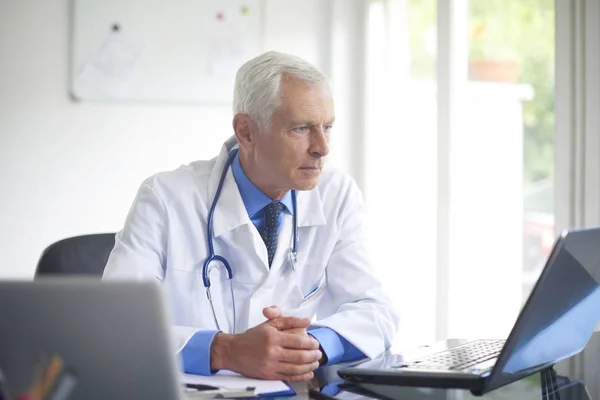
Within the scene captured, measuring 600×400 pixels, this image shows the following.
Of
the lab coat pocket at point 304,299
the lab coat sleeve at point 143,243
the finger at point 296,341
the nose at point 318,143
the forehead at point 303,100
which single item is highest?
the forehead at point 303,100

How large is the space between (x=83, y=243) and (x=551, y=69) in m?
1.48

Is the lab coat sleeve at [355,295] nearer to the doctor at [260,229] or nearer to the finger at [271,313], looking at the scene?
the doctor at [260,229]

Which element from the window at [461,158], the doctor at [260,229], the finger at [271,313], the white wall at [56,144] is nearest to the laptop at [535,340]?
the finger at [271,313]

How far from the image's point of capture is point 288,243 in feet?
5.48

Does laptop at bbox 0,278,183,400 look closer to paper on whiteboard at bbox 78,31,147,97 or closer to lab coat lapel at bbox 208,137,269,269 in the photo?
lab coat lapel at bbox 208,137,269,269

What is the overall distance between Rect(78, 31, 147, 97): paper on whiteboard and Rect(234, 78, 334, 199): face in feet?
5.49

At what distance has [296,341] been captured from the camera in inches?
49.2

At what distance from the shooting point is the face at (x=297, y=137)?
1.64m

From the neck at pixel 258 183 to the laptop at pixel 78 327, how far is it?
3.53 ft

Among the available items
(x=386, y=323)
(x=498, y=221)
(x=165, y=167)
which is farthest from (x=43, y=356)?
(x=165, y=167)

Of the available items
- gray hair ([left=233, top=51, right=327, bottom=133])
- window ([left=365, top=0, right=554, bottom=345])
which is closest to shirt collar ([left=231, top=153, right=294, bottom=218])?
gray hair ([left=233, top=51, right=327, bottom=133])

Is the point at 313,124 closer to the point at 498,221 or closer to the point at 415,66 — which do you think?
the point at 498,221

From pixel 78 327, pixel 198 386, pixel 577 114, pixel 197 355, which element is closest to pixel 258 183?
pixel 197 355

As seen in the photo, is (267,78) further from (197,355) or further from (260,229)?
(197,355)
